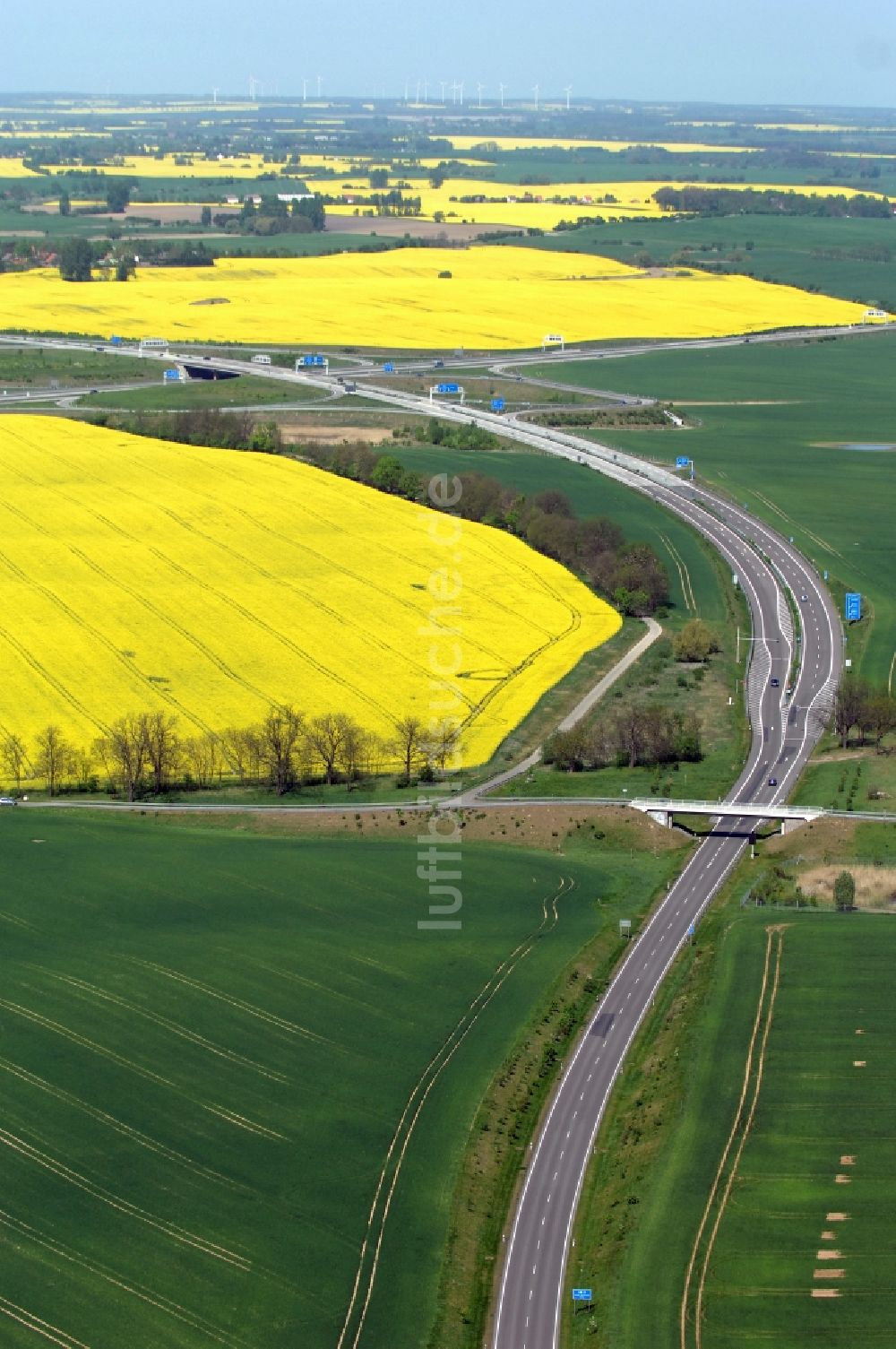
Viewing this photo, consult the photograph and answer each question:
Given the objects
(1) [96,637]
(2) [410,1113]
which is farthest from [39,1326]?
(1) [96,637]

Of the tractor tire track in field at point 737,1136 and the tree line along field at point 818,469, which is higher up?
the tree line along field at point 818,469

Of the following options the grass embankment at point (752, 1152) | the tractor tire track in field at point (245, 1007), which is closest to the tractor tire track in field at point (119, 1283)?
the grass embankment at point (752, 1152)

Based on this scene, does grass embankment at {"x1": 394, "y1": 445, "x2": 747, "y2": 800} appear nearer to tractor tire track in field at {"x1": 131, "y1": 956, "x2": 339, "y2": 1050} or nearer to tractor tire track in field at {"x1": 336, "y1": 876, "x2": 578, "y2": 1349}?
tractor tire track in field at {"x1": 336, "y1": 876, "x2": 578, "y2": 1349}

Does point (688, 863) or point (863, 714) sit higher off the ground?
point (863, 714)

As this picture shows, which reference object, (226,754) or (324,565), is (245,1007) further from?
(324,565)

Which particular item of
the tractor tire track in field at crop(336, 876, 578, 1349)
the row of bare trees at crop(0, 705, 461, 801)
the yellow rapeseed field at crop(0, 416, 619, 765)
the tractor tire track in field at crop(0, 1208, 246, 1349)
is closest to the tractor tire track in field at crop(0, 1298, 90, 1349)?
the tractor tire track in field at crop(0, 1208, 246, 1349)

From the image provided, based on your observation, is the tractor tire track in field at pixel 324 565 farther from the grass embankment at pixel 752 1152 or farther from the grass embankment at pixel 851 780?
the grass embankment at pixel 752 1152

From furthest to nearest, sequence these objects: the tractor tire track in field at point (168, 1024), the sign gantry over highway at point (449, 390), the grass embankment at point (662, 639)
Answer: the sign gantry over highway at point (449, 390), the grass embankment at point (662, 639), the tractor tire track in field at point (168, 1024)
